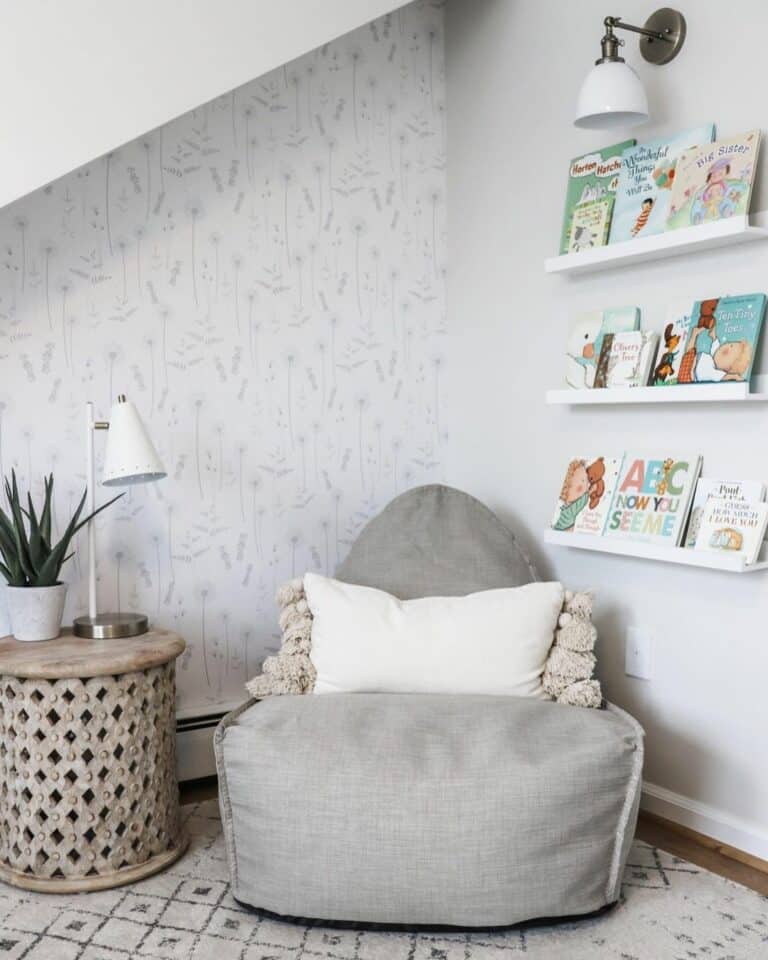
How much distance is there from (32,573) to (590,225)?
5.22 ft

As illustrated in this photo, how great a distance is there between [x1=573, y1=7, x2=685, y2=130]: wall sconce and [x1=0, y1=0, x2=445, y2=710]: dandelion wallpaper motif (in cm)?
92

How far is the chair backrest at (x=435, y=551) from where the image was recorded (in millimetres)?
2586

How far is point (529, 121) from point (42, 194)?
132cm

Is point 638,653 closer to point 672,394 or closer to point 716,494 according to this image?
point 716,494

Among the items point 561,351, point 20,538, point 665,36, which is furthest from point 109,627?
point 665,36

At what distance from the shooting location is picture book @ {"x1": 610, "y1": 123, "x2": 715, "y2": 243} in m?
2.36

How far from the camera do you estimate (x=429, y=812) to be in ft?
6.32

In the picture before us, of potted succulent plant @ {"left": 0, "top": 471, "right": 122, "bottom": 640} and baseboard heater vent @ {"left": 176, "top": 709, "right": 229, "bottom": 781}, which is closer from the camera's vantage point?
potted succulent plant @ {"left": 0, "top": 471, "right": 122, "bottom": 640}

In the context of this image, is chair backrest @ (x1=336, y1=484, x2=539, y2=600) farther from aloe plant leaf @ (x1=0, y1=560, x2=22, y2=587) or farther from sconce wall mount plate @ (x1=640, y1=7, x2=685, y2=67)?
sconce wall mount plate @ (x1=640, y1=7, x2=685, y2=67)

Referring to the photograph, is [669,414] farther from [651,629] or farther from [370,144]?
[370,144]

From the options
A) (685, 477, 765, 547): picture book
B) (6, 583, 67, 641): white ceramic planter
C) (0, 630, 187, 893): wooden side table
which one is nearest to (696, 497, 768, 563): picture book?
(685, 477, 765, 547): picture book

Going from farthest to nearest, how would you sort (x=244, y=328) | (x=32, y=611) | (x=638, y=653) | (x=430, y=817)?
(x=244, y=328)
(x=638, y=653)
(x=32, y=611)
(x=430, y=817)

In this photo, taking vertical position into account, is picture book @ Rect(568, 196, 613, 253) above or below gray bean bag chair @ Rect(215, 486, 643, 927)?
above

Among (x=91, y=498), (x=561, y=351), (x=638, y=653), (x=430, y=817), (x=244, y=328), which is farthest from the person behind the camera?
(x=244, y=328)
